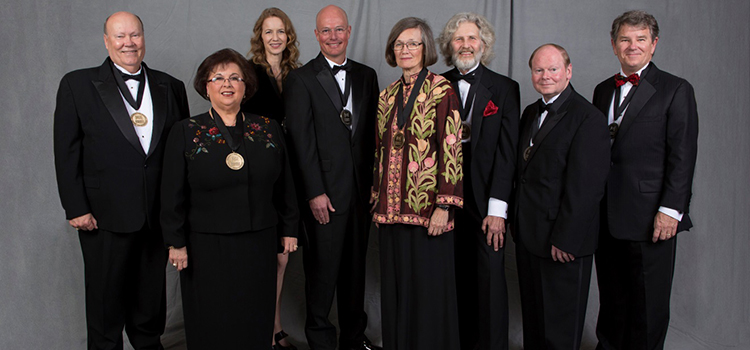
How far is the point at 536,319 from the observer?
2.51 meters

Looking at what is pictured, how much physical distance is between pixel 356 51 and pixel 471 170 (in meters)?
1.46

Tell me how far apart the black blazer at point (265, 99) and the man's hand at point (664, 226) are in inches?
77.2

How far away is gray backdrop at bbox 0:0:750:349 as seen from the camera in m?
3.20

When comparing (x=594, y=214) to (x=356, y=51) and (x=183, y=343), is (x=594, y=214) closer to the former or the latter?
(x=356, y=51)

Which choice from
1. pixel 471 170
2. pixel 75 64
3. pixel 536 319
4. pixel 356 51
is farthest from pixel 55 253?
pixel 536 319

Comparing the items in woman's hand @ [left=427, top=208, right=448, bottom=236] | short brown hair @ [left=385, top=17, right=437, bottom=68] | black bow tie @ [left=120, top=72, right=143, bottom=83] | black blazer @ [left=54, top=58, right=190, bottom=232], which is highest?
short brown hair @ [left=385, top=17, right=437, bottom=68]

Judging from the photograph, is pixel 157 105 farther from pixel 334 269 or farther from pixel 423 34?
pixel 423 34

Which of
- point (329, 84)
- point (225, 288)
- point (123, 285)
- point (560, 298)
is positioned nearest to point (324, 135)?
point (329, 84)

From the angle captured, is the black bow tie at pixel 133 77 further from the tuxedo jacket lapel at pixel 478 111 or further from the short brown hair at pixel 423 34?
the tuxedo jacket lapel at pixel 478 111

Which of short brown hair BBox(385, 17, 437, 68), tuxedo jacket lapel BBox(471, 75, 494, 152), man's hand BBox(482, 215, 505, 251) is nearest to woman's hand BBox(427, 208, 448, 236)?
man's hand BBox(482, 215, 505, 251)

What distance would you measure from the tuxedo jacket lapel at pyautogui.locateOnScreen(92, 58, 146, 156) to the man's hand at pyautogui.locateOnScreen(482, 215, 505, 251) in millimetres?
1659

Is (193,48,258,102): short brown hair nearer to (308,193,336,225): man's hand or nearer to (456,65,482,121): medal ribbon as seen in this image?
(308,193,336,225): man's hand

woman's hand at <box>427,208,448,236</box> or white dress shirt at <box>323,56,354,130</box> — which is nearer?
woman's hand at <box>427,208,448,236</box>

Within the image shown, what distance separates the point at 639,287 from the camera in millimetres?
2531
